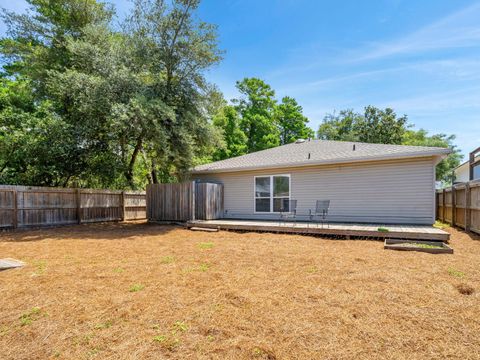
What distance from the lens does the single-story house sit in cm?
841

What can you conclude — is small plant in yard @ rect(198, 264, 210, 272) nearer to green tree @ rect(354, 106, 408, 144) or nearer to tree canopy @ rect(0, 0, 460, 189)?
tree canopy @ rect(0, 0, 460, 189)

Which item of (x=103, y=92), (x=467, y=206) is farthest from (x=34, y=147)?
(x=467, y=206)

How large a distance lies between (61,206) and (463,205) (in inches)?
591

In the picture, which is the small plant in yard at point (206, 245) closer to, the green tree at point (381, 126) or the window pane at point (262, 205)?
the window pane at point (262, 205)

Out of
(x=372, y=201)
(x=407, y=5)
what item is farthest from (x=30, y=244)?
(x=407, y=5)

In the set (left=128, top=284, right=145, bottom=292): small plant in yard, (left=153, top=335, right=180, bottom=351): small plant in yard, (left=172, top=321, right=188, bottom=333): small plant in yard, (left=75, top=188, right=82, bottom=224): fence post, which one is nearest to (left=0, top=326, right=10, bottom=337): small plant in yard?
(left=128, top=284, right=145, bottom=292): small plant in yard

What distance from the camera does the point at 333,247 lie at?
6434 mm

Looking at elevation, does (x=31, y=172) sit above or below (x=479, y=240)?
above

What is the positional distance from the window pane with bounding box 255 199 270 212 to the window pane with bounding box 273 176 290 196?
504mm

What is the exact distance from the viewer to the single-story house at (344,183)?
27.6ft

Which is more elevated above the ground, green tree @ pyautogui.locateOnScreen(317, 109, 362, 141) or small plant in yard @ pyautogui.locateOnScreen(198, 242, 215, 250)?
green tree @ pyautogui.locateOnScreen(317, 109, 362, 141)

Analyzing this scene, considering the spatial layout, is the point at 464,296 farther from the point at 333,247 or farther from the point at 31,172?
the point at 31,172

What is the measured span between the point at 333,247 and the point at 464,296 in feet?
10.3

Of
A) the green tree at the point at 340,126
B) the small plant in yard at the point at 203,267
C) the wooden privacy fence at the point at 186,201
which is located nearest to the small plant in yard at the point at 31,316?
the small plant in yard at the point at 203,267
